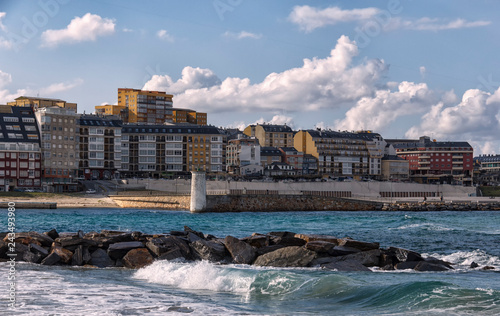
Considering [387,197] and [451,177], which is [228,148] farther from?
[387,197]

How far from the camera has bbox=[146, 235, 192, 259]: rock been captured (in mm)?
23700

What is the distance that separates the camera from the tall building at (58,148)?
103375 mm

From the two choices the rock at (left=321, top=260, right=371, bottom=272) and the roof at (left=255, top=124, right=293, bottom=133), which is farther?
the roof at (left=255, top=124, right=293, bottom=133)

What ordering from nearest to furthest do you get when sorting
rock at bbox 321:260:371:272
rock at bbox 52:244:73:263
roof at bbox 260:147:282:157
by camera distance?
rock at bbox 321:260:371:272 → rock at bbox 52:244:73:263 → roof at bbox 260:147:282:157

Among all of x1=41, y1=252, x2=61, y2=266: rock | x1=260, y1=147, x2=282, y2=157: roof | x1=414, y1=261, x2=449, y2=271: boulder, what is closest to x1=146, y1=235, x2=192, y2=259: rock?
x1=41, y1=252, x2=61, y2=266: rock

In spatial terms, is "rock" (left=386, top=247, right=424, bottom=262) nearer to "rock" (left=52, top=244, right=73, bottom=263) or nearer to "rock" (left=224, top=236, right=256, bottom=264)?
"rock" (left=224, top=236, right=256, bottom=264)

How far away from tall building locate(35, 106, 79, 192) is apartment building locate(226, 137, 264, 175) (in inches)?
1809

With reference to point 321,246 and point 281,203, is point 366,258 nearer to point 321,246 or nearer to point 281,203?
point 321,246

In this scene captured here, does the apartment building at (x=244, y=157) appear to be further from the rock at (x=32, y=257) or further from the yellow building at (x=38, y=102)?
the rock at (x=32, y=257)

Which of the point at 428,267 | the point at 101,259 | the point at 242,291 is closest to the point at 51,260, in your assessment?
the point at 101,259

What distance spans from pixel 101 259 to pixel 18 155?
79.7m

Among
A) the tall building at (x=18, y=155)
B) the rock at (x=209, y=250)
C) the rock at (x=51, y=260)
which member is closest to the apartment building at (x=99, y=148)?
the tall building at (x=18, y=155)

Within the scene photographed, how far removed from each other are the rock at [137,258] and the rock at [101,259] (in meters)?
0.55

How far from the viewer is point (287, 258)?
917 inches
